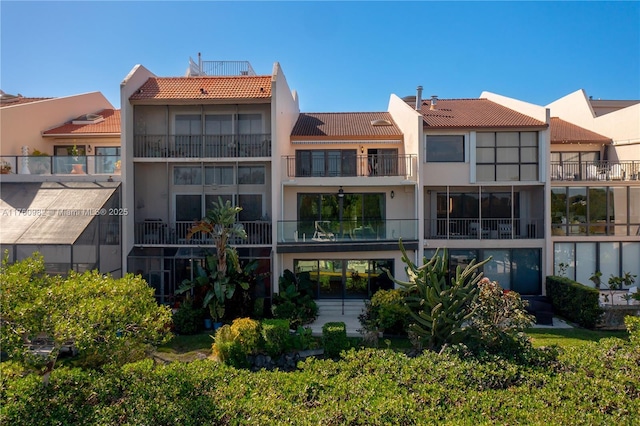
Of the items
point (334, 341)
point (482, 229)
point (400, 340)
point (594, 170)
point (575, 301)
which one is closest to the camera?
point (334, 341)

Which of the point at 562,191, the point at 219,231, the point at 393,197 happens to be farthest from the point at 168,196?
the point at 562,191

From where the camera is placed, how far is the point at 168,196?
19.8 metres

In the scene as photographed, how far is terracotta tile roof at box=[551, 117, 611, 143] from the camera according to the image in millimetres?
22750

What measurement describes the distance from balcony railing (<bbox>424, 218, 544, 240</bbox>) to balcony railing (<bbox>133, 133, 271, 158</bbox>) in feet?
31.0

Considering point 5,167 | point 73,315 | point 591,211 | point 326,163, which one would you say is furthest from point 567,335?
point 5,167

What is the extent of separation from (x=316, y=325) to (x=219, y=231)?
219 inches

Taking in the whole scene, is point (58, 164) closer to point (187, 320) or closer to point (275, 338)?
point (187, 320)

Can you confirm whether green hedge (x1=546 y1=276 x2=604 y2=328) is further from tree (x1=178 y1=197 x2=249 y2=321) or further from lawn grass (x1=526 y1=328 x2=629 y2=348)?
tree (x1=178 y1=197 x2=249 y2=321)

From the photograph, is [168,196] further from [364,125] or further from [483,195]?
[483,195]

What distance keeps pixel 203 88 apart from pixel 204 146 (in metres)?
2.96

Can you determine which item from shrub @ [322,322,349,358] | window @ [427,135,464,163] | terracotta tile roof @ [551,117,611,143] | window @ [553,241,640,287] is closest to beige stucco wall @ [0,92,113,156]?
shrub @ [322,322,349,358]

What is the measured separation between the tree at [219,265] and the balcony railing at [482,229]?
1007 cm

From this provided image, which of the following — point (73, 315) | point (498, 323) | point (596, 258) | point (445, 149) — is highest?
point (445, 149)

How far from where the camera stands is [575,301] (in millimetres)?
17344
